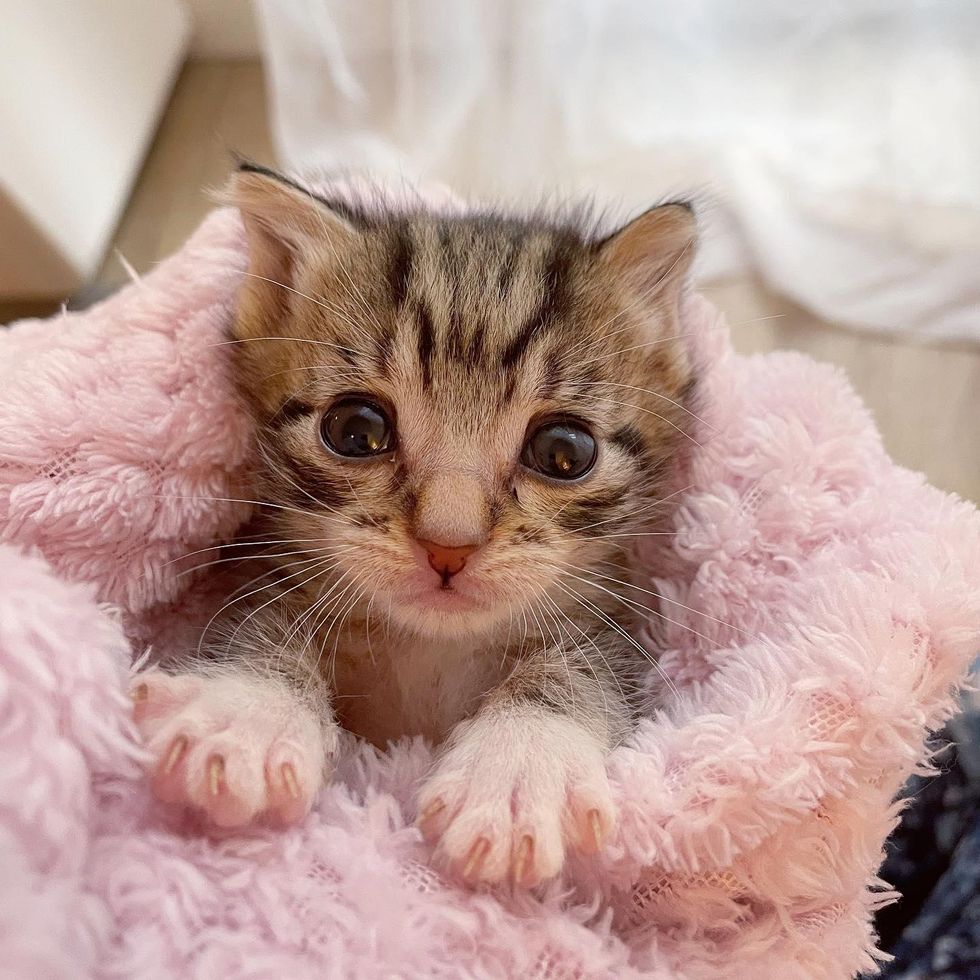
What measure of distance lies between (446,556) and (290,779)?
0.85ft

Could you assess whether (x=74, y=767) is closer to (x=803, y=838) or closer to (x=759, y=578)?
(x=803, y=838)

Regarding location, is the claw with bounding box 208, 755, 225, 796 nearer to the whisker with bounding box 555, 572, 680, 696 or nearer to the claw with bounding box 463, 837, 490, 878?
the claw with bounding box 463, 837, 490, 878

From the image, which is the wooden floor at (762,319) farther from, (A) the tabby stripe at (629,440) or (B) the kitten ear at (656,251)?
(A) the tabby stripe at (629,440)

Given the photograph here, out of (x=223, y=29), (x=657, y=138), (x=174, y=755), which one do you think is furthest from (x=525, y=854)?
(x=223, y=29)

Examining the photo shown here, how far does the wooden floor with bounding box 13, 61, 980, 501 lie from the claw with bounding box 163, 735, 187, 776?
56.5 inches

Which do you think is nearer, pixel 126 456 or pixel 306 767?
pixel 306 767

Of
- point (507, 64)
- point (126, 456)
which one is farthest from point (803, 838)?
point (507, 64)

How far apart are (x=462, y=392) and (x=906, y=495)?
1.91 ft

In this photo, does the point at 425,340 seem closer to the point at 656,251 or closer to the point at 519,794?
the point at 656,251

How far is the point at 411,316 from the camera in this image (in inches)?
41.9

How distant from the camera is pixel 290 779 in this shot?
0.82 m

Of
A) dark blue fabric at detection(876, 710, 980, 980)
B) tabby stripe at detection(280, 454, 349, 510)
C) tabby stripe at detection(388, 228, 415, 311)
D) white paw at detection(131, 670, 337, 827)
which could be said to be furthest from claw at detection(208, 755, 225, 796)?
dark blue fabric at detection(876, 710, 980, 980)

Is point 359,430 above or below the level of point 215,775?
above

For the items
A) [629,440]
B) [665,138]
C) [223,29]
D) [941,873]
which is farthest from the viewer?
[223,29]
